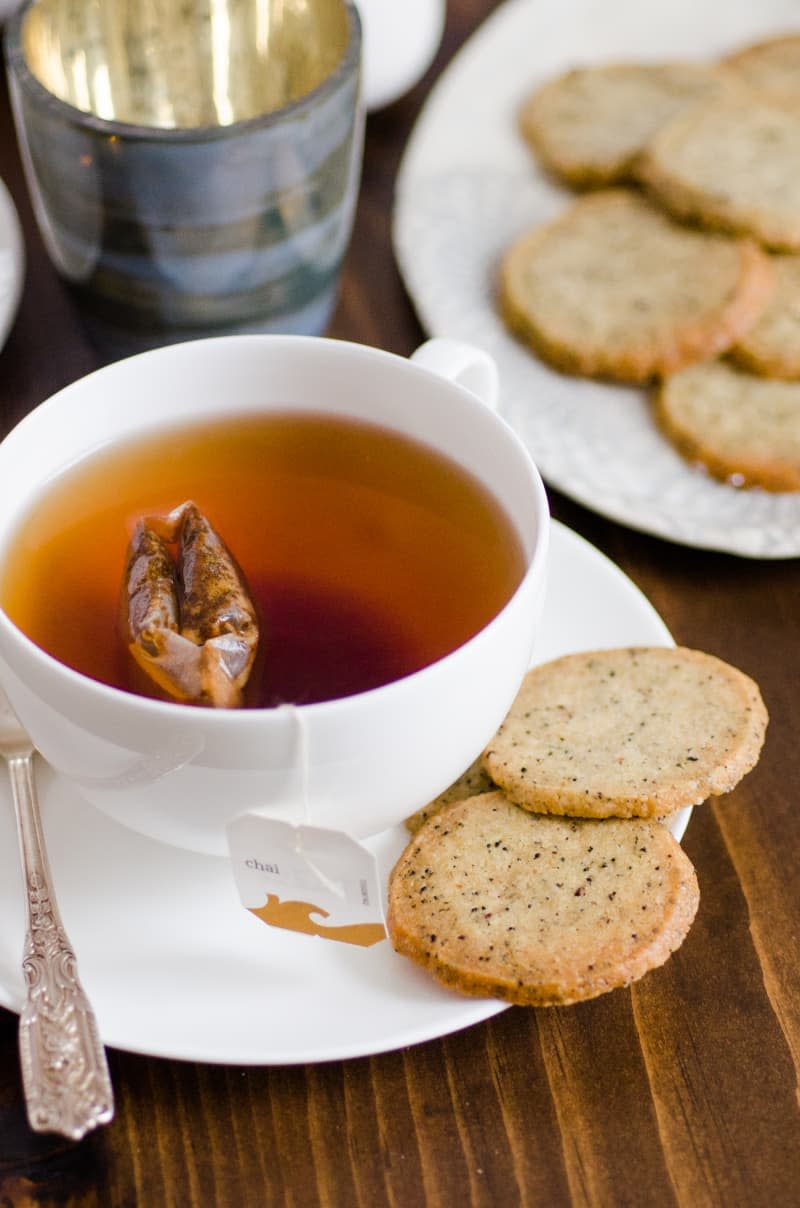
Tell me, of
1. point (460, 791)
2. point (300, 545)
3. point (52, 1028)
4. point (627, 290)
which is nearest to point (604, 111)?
point (627, 290)

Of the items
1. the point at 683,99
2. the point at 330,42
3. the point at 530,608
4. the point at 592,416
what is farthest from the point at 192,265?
the point at 683,99

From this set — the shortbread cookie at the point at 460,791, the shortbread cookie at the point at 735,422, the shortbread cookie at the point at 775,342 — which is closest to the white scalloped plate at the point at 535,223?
the shortbread cookie at the point at 735,422

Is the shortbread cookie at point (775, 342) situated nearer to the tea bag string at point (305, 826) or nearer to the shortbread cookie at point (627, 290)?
the shortbread cookie at point (627, 290)

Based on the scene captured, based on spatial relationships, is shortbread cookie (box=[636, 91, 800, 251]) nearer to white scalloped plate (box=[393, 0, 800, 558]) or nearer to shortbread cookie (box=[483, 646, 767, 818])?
white scalloped plate (box=[393, 0, 800, 558])

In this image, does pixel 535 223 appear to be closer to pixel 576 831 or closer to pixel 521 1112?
pixel 576 831

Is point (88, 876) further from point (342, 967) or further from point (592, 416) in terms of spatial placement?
point (592, 416)

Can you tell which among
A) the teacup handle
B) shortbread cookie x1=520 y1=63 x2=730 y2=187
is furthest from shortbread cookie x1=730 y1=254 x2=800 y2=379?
the teacup handle

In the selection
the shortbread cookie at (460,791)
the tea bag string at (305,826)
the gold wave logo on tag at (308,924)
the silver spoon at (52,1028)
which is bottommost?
the shortbread cookie at (460,791)
